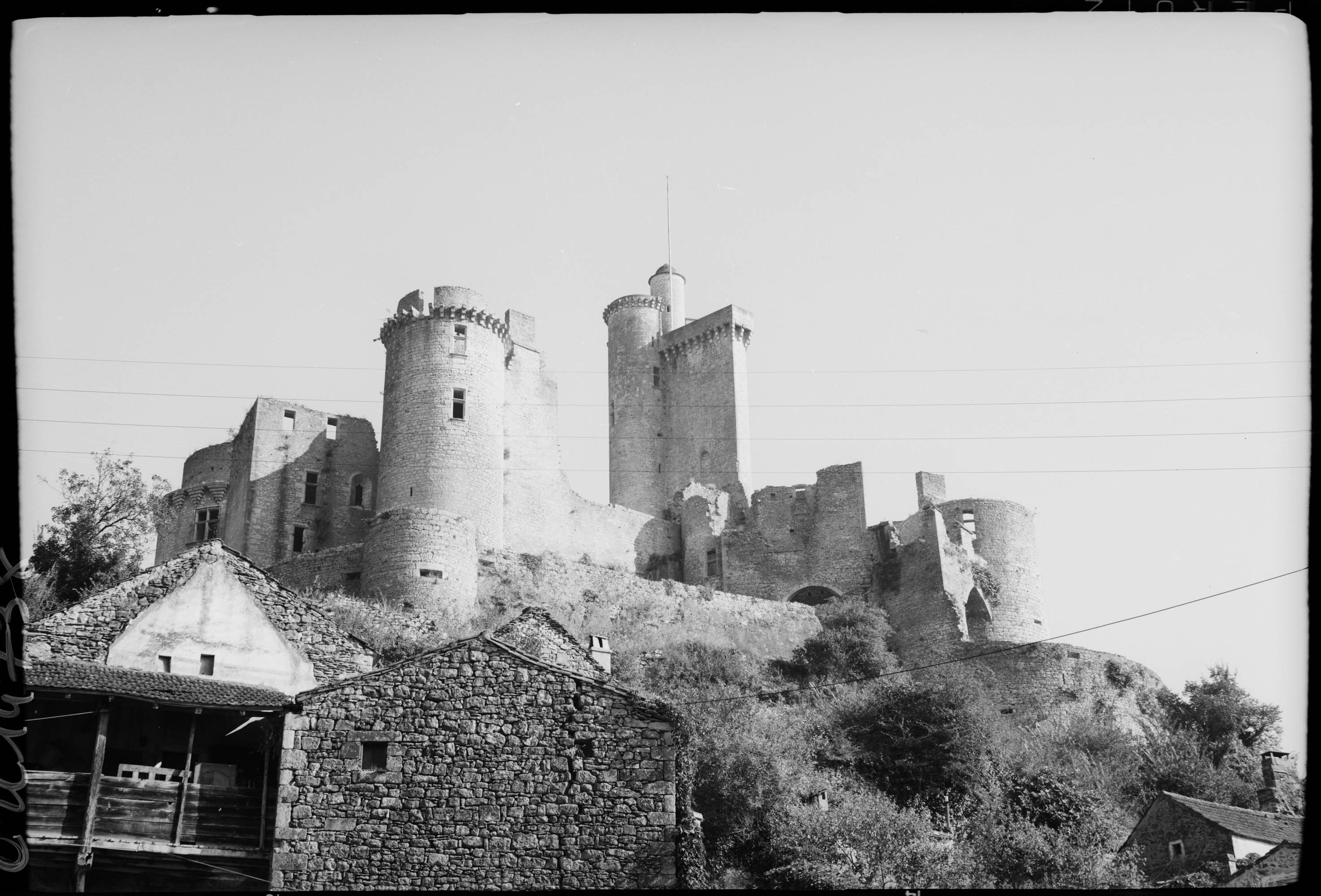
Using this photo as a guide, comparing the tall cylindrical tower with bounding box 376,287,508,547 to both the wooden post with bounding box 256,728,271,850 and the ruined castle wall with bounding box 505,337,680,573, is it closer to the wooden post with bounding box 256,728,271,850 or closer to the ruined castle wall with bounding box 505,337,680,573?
the ruined castle wall with bounding box 505,337,680,573

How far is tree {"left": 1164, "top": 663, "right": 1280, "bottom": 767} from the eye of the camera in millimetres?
38500

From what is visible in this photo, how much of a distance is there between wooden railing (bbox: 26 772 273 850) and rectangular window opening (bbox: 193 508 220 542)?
83.3 feet

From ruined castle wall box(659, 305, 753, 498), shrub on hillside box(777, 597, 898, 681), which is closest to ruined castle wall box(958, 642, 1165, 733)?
shrub on hillside box(777, 597, 898, 681)

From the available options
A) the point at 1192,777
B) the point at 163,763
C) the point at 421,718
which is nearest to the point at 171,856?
the point at 163,763

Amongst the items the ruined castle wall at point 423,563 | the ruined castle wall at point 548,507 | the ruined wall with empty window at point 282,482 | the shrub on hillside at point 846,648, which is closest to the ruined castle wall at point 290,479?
the ruined wall with empty window at point 282,482

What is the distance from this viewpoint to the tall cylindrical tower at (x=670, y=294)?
2532 inches

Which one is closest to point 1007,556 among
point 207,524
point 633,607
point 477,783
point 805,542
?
point 805,542

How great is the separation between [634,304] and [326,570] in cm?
2861

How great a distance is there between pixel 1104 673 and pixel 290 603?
27.7 m

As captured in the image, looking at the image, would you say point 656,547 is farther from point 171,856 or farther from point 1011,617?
point 171,856

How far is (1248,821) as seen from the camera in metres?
24.6

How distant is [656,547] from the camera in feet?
165

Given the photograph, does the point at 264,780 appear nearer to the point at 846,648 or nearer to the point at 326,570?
the point at 326,570

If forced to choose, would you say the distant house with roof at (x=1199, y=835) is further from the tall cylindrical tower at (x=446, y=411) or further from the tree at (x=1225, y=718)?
the tall cylindrical tower at (x=446, y=411)
